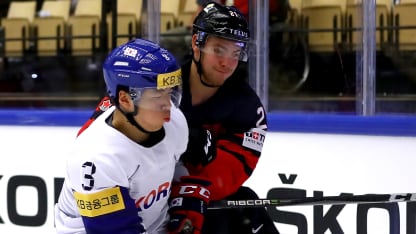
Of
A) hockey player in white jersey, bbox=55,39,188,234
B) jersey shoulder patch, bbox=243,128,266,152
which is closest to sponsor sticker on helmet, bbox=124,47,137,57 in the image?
hockey player in white jersey, bbox=55,39,188,234

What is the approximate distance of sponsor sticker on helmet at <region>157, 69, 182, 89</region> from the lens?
1973 millimetres

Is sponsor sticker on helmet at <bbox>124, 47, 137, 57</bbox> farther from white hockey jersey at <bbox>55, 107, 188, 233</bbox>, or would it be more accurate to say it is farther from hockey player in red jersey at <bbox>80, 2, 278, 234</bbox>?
hockey player in red jersey at <bbox>80, 2, 278, 234</bbox>

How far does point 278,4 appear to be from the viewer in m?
3.53

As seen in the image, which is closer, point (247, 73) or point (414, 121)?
point (414, 121)

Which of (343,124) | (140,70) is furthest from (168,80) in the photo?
(343,124)

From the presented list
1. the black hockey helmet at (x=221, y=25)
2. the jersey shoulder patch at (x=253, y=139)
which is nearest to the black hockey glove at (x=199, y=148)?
the jersey shoulder patch at (x=253, y=139)

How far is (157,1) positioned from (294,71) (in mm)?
803

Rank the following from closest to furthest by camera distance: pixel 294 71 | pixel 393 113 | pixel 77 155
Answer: pixel 77 155, pixel 393 113, pixel 294 71

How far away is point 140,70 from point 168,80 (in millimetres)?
74

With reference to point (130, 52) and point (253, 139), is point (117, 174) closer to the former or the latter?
point (130, 52)

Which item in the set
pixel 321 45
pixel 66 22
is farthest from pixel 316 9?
pixel 66 22

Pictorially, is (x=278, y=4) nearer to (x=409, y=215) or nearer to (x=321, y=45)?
(x=321, y=45)

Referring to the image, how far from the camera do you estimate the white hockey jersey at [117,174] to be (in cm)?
197

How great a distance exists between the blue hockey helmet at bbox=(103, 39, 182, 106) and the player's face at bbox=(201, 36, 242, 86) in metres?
0.31
